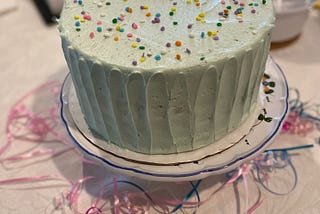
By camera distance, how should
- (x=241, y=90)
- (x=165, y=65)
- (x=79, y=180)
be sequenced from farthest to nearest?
(x=79, y=180) → (x=241, y=90) → (x=165, y=65)

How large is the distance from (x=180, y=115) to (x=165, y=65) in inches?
5.1

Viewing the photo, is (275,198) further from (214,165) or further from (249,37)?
(249,37)

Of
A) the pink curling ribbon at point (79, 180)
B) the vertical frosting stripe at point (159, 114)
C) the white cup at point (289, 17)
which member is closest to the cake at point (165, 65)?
the vertical frosting stripe at point (159, 114)

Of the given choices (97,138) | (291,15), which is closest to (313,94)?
(291,15)

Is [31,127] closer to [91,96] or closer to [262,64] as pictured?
[91,96]

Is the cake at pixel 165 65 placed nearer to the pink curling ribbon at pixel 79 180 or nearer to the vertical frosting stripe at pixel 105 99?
the vertical frosting stripe at pixel 105 99

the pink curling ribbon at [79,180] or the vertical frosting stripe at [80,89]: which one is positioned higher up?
the vertical frosting stripe at [80,89]

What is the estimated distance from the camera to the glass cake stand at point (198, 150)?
0.88 meters

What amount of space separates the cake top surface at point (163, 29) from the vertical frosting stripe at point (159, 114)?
37mm

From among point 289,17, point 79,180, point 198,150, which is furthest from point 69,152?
point 289,17

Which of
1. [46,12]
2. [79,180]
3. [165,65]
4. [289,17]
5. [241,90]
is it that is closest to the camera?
[165,65]

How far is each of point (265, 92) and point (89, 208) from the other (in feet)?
1.95

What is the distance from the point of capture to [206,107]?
0.85 m

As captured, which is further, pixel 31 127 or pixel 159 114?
pixel 31 127
